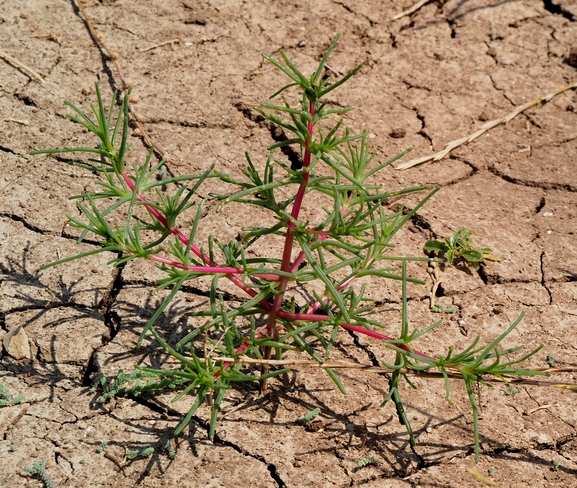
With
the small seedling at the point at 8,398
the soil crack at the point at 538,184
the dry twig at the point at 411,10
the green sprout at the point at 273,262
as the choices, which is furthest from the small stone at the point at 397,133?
the small seedling at the point at 8,398

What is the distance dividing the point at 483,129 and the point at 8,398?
2476mm

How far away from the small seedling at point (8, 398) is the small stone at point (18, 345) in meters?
0.15

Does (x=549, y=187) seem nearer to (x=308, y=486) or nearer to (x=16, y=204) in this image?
(x=308, y=486)

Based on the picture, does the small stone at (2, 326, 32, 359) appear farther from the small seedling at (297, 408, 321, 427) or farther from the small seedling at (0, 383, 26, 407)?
the small seedling at (297, 408, 321, 427)

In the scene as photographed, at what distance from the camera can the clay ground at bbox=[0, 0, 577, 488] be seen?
2393 mm

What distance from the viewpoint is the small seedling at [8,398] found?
243cm

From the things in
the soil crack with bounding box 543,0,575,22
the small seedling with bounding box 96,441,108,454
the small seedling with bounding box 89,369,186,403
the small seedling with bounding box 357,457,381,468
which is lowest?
the small seedling with bounding box 96,441,108,454

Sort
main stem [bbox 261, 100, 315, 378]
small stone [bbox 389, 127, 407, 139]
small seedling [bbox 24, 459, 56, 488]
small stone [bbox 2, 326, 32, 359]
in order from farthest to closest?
small stone [bbox 389, 127, 407, 139]
small stone [bbox 2, 326, 32, 359]
small seedling [bbox 24, 459, 56, 488]
main stem [bbox 261, 100, 315, 378]

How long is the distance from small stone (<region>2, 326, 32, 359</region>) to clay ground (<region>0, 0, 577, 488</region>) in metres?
0.03

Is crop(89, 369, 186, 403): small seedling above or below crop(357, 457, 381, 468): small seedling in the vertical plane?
above

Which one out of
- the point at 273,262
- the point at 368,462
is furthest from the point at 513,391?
the point at 273,262

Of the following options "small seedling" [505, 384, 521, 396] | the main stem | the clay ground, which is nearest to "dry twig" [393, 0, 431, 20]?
the clay ground

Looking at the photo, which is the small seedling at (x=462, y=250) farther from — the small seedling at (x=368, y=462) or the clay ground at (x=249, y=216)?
the small seedling at (x=368, y=462)

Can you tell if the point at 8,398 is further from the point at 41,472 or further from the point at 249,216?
the point at 249,216
